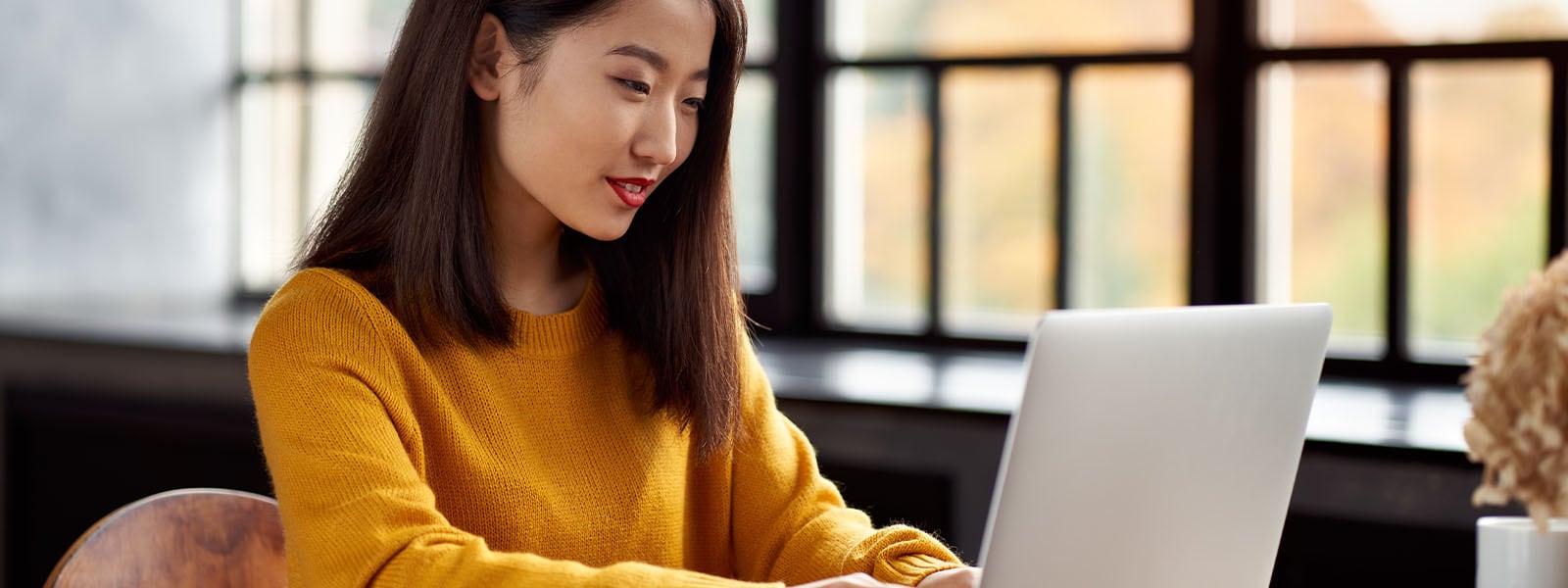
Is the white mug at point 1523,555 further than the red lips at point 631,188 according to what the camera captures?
No

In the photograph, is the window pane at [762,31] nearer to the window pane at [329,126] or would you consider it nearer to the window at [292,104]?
the window at [292,104]

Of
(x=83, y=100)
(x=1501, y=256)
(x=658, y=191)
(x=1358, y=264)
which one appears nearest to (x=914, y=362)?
(x=1358, y=264)

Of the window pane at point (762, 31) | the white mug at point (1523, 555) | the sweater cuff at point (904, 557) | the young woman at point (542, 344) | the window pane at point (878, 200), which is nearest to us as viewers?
the white mug at point (1523, 555)

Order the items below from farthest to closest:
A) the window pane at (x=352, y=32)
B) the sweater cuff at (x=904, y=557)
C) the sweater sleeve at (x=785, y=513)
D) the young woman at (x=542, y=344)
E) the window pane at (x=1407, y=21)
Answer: the window pane at (x=352, y=32), the window pane at (x=1407, y=21), the sweater sleeve at (x=785, y=513), the sweater cuff at (x=904, y=557), the young woman at (x=542, y=344)

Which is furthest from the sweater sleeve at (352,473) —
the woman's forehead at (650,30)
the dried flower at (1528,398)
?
the dried flower at (1528,398)

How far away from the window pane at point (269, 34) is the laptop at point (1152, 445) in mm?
3693

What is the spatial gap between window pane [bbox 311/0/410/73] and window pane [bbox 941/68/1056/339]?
160 centimetres

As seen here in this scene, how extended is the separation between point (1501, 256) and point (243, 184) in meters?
3.20

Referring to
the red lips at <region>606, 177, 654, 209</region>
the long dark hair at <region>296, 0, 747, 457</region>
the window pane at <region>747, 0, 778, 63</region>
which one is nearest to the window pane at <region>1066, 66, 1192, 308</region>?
the window pane at <region>747, 0, 778, 63</region>

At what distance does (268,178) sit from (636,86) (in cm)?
341

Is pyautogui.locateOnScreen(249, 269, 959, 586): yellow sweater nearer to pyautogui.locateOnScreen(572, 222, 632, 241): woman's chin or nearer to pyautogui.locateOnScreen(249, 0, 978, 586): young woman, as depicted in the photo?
pyautogui.locateOnScreen(249, 0, 978, 586): young woman

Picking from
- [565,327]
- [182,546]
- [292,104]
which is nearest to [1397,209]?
[565,327]

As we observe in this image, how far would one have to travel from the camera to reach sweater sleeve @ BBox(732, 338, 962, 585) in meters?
1.34

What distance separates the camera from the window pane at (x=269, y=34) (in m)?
4.32
